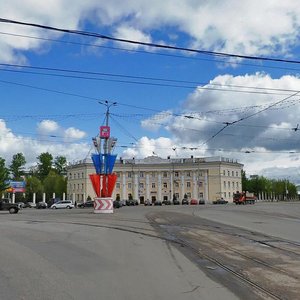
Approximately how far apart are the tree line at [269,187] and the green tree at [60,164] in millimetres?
62262

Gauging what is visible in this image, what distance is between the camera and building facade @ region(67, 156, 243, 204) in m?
142

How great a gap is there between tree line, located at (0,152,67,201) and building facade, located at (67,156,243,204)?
6854 millimetres

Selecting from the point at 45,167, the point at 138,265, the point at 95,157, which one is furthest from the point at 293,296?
the point at 45,167

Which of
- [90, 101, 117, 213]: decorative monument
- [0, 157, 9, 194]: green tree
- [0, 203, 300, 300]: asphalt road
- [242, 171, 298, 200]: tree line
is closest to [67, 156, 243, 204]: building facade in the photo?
[242, 171, 298, 200]: tree line

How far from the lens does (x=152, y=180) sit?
143875 millimetres

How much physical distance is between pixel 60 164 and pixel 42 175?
831 centimetres

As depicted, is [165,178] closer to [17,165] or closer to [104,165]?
[17,165]

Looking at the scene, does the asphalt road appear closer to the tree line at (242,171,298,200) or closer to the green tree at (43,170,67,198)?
the green tree at (43,170,67,198)

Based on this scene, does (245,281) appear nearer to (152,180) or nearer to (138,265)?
(138,265)

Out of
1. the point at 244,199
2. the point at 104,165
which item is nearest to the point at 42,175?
the point at 244,199

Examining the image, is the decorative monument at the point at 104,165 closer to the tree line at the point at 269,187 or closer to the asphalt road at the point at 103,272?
the asphalt road at the point at 103,272

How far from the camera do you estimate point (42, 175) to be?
154 metres

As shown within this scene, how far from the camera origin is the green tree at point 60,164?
520 ft

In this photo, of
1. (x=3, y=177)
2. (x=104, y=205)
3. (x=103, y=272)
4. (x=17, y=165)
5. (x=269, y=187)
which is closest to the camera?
(x=103, y=272)
